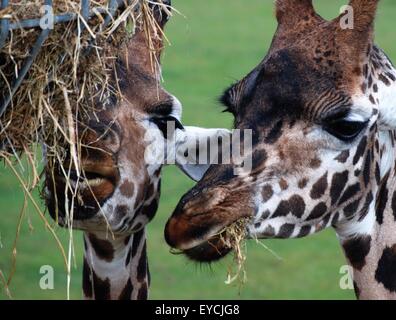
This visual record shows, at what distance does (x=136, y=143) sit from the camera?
6.20 metres

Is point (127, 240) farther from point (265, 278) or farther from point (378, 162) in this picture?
point (265, 278)

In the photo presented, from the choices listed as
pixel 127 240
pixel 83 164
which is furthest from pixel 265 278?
pixel 83 164

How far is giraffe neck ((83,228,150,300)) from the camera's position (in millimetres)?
6500

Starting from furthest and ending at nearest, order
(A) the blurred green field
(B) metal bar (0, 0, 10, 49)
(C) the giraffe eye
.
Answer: (A) the blurred green field, (C) the giraffe eye, (B) metal bar (0, 0, 10, 49)

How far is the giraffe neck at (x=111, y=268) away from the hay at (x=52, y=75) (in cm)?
143

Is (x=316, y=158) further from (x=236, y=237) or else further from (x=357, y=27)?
(x=357, y=27)

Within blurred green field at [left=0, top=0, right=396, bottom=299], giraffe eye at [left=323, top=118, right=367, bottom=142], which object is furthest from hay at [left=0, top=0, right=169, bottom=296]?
blurred green field at [left=0, top=0, right=396, bottom=299]

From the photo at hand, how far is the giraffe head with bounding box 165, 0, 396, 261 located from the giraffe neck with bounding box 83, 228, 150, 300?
1.10 metres

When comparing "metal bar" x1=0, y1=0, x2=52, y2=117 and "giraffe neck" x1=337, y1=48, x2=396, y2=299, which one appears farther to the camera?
"giraffe neck" x1=337, y1=48, x2=396, y2=299

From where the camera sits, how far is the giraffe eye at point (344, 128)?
5477 mm

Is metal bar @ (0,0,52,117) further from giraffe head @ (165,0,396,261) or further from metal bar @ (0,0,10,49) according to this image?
giraffe head @ (165,0,396,261)
